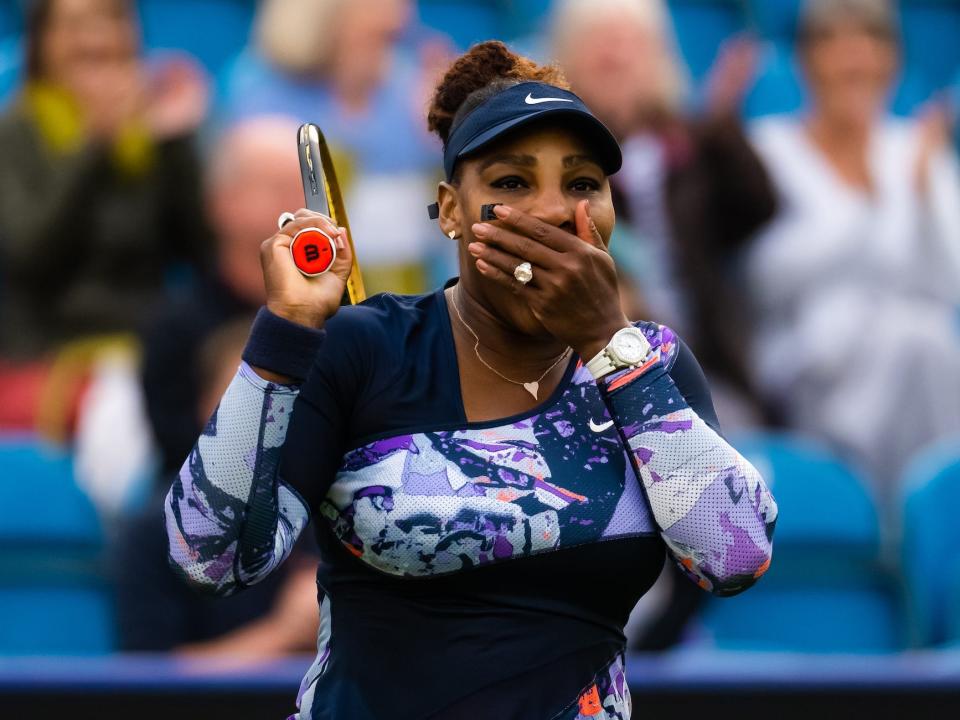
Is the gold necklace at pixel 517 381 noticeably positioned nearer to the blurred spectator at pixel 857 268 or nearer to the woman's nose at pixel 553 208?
the woman's nose at pixel 553 208

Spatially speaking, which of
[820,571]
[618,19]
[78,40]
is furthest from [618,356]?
[78,40]

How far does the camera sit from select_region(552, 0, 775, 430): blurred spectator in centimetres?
478

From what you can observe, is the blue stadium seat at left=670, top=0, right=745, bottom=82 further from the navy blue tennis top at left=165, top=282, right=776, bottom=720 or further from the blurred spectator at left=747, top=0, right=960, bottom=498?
the navy blue tennis top at left=165, top=282, right=776, bottom=720

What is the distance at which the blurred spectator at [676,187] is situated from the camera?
478 cm

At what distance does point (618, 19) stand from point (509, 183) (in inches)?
134

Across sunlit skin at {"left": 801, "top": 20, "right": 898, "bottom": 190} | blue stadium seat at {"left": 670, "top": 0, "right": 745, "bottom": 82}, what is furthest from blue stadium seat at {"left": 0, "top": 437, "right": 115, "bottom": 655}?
blue stadium seat at {"left": 670, "top": 0, "right": 745, "bottom": 82}

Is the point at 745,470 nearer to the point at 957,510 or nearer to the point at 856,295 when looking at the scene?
the point at 957,510

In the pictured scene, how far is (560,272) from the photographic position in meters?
1.72

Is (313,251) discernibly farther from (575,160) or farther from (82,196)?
(82,196)

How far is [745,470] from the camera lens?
5.74 ft

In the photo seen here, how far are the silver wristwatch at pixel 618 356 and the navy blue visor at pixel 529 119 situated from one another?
0.24 metres

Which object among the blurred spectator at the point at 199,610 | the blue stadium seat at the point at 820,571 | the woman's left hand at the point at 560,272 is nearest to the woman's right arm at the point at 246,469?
the woman's left hand at the point at 560,272

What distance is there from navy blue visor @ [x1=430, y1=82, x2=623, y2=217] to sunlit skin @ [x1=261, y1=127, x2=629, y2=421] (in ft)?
0.06

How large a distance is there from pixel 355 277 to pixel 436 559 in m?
0.52
